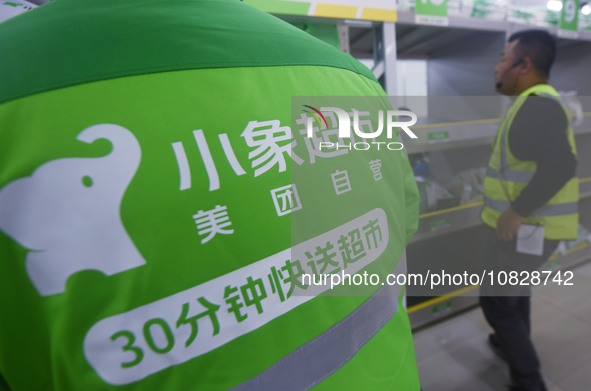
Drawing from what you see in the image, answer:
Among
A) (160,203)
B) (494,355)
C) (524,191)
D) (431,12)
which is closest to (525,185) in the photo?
(524,191)

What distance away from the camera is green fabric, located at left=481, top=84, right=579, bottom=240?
117 centimetres

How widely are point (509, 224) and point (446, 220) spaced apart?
37cm

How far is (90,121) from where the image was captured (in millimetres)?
282

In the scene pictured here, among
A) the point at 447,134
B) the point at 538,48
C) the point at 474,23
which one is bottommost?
the point at 447,134

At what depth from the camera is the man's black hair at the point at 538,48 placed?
4.03 ft

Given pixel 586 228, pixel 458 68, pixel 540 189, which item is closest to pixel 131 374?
pixel 540 189

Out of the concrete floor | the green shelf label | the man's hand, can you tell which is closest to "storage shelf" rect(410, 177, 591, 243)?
the green shelf label

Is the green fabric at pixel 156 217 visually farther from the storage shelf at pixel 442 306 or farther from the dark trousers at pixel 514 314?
the storage shelf at pixel 442 306

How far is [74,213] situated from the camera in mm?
273

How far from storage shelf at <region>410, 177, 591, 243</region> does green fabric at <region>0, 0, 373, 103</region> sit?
51.2 inches

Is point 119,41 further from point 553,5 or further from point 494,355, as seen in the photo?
point 553,5

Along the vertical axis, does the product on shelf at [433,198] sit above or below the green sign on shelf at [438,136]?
below

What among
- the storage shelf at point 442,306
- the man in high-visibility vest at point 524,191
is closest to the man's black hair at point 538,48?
the man in high-visibility vest at point 524,191

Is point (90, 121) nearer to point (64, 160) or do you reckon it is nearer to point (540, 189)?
point (64, 160)
